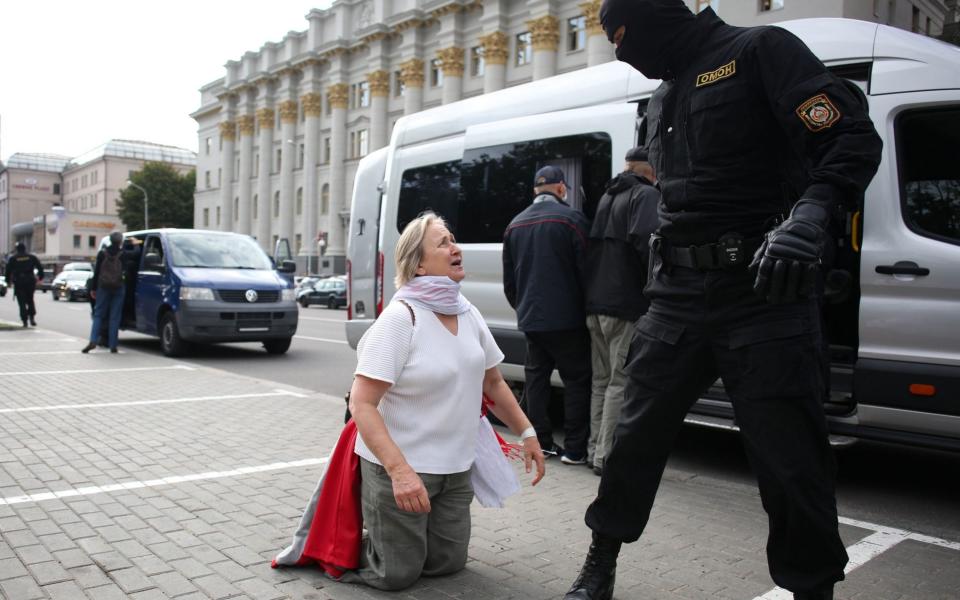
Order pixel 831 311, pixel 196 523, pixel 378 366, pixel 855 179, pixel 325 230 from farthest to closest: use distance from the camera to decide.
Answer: pixel 325 230 < pixel 831 311 < pixel 196 523 < pixel 378 366 < pixel 855 179

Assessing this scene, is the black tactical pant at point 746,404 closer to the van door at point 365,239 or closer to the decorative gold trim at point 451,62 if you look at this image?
the van door at point 365,239

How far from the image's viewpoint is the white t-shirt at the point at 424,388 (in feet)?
10.3

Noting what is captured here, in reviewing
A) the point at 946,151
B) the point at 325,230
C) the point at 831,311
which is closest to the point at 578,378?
the point at 831,311

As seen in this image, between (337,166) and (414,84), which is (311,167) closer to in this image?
(337,166)

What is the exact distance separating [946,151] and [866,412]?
1.54 meters

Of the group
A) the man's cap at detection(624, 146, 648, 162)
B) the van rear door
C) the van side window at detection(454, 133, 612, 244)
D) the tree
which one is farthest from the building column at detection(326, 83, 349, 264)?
the man's cap at detection(624, 146, 648, 162)

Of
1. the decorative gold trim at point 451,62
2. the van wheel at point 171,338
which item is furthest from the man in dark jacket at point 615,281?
the decorative gold trim at point 451,62

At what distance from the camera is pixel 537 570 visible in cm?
347

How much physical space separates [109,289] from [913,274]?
1100cm

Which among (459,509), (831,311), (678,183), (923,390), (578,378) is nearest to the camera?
(678,183)

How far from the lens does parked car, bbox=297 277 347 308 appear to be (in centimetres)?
3728

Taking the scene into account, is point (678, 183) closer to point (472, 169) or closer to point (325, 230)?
point (472, 169)

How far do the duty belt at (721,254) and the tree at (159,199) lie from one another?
9747 cm

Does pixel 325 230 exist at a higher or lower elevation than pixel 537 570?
higher
